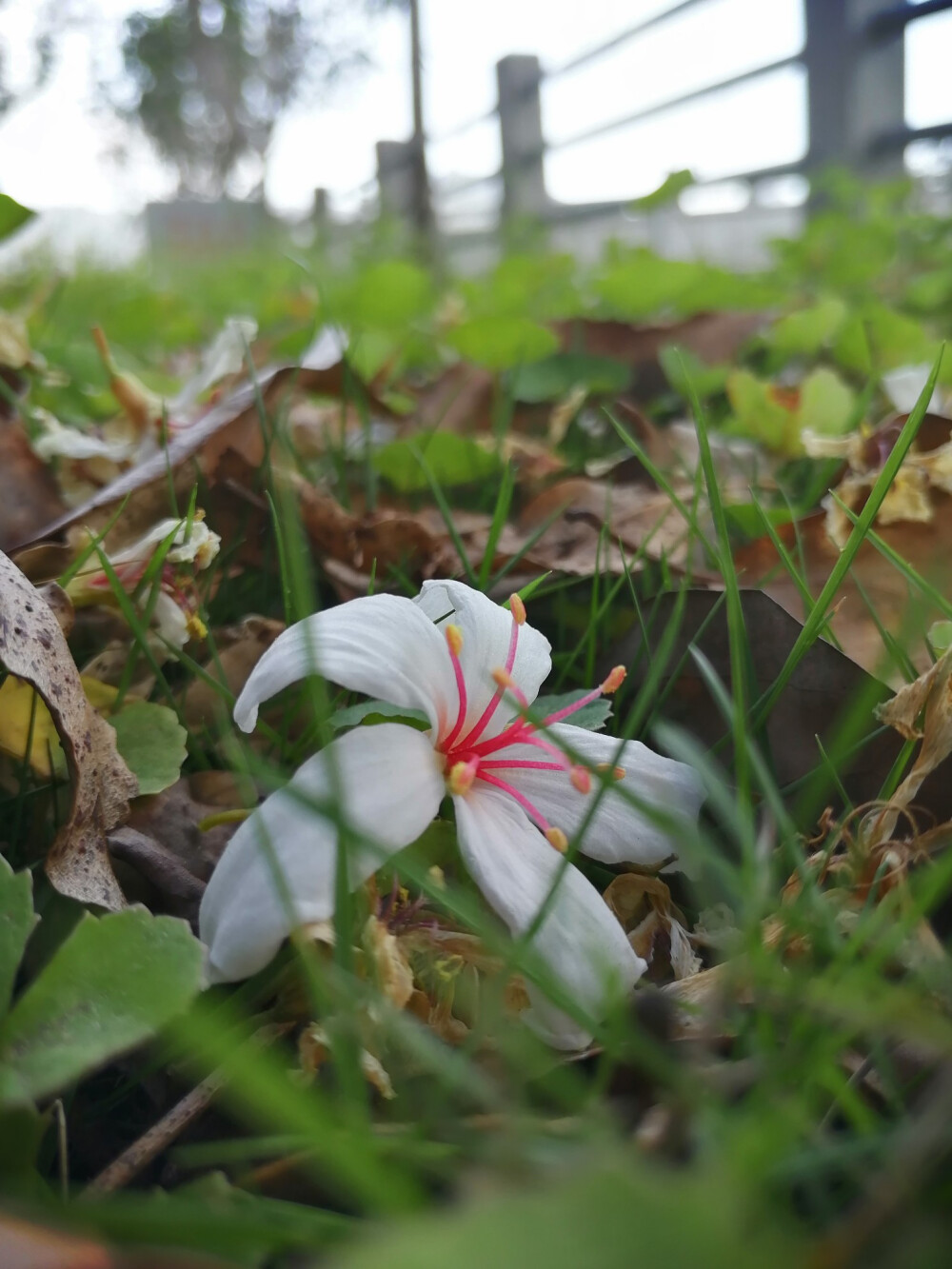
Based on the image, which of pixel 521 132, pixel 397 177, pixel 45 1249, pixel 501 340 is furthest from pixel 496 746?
pixel 397 177

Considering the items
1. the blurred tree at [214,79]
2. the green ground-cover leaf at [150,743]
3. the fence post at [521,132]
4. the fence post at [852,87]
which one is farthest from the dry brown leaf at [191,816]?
the blurred tree at [214,79]

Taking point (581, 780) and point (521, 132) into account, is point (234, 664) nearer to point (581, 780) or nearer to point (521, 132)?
point (581, 780)

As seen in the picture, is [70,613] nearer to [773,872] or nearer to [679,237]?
[773,872]

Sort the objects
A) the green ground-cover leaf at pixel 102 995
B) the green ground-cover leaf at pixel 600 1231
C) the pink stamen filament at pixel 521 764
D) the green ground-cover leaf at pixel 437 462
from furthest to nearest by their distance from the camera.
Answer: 1. the green ground-cover leaf at pixel 437 462
2. the pink stamen filament at pixel 521 764
3. the green ground-cover leaf at pixel 102 995
4. the green ground-cover leaf at pixel 600 1231

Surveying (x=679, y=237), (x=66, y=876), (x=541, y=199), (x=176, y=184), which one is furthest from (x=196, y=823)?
(x=176, y=184)

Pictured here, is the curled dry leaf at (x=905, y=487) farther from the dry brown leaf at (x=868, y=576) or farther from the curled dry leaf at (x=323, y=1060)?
the curled dry leaf at (x=323, y=1060)
